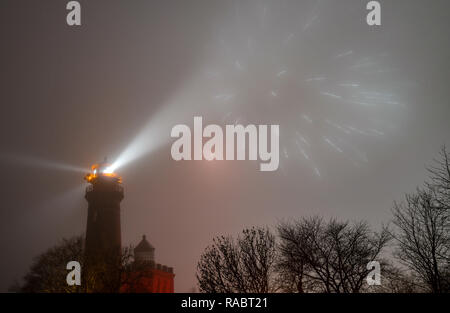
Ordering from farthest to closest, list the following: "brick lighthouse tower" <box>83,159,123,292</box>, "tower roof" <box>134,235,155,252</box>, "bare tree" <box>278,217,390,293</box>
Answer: "tower roof" <box>134,235,155,252</box>
"brick lighthouse tower" <box>83,159,123,292</box>
"bare tree" <box>278,217,390,293</box>

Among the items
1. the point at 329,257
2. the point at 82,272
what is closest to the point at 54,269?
the point at 82,272

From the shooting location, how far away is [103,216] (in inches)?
1845

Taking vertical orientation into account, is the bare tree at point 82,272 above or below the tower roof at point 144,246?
below

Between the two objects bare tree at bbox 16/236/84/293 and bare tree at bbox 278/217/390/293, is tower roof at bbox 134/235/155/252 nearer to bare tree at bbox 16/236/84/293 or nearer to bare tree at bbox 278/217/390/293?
bare tree at bbox 16/236/84/293

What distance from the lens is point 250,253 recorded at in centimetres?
2653

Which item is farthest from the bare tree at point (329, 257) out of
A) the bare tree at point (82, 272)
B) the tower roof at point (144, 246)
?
the tower roof at point (144, 246)

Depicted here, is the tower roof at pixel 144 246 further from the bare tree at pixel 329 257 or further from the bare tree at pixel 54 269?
the bare tree at pixel 329 257

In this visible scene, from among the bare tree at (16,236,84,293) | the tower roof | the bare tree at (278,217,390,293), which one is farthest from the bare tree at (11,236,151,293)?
the tower roof

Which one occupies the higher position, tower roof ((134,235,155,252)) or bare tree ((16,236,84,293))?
tower roof ((134,235,155,252))

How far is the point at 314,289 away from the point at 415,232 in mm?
8354

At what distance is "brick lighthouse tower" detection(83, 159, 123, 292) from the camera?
144 ft

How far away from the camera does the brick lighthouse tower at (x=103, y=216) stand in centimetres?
4397
